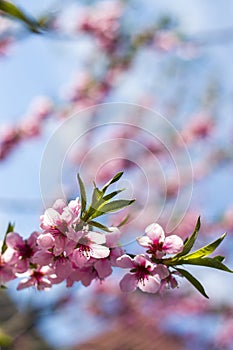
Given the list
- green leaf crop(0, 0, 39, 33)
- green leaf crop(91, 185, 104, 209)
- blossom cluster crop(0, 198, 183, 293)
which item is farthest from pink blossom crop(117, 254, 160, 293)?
green leaf crop(0, 0, 39, 33)

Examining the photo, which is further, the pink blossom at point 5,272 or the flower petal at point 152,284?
the pink blossom at point 5,272

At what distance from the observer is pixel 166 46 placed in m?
6.27

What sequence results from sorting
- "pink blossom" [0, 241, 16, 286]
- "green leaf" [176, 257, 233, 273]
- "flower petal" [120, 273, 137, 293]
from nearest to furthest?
"green leaf" [176, 257, 233, 273]
"flower petal" [120, 273, 137, 293]
"pink blossom" [0, 241, 16, 286]

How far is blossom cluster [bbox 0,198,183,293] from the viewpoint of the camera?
1.07m

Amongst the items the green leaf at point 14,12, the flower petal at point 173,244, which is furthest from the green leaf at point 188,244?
the green leaf at point 14,12

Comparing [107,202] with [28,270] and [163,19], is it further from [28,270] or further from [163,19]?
[163,19]

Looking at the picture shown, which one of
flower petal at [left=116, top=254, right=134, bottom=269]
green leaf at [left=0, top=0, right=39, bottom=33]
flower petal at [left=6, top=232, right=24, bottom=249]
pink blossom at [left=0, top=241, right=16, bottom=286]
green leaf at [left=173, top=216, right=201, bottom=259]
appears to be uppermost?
green leaf at [left=0, top=0, right=39, bottom=33]

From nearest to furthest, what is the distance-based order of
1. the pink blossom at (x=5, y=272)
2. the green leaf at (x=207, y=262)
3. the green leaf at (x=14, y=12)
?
the green leaf at (x=207, y=262)
the pink blossom at (x=5, y=272)
the green leaf at (x=14, y=12)

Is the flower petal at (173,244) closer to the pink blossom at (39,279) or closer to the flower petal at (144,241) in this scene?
the flower petal at (144,241)

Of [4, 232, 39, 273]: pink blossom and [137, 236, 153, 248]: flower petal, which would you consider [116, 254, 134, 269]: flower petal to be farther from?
[4, 232, 39, 273]: pink blossom

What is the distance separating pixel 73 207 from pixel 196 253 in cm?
30

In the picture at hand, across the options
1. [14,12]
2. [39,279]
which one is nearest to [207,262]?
[39,279]

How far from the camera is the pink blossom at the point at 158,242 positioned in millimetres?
1101

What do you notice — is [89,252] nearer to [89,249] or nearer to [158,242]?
[89,249]
